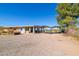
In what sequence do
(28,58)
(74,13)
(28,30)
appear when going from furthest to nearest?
1. (28,30)
2. (74,13)
3. (28,58)

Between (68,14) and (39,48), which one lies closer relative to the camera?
(39,48)

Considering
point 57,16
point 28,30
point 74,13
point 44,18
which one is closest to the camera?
point 44,18

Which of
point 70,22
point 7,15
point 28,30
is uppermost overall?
point 7,15

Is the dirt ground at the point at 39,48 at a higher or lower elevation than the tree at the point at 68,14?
lower

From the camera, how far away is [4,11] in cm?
940

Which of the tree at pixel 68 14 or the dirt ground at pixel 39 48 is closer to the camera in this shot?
the dirt ground at pixel 39 48

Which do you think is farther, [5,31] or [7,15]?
[5,31]

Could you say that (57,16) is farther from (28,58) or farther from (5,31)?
(28,58)

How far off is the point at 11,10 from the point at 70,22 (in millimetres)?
5331

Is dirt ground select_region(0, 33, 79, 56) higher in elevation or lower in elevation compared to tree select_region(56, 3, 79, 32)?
lower

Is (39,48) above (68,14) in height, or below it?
below

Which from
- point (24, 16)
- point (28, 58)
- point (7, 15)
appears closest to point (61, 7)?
point (24, 16)

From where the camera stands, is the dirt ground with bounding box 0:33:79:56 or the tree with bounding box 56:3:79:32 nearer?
the dirt ground with bounding box 0:33:79:56

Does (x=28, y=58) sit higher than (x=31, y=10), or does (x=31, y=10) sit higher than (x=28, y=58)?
(x=31, y=10)
